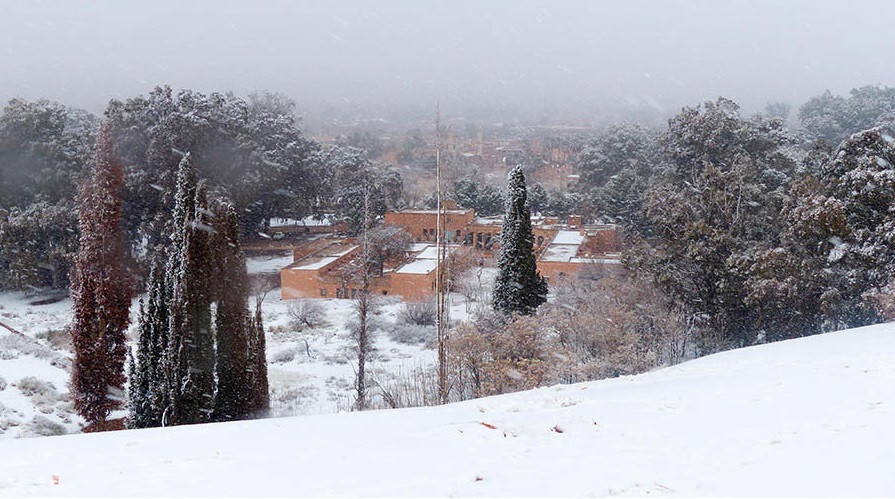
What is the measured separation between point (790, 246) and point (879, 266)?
263cm

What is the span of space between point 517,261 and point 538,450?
12552 millimetres

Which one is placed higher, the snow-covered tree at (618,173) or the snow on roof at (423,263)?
the snow-covered tree at (618,173)

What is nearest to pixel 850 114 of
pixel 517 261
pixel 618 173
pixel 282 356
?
pixel 618 173

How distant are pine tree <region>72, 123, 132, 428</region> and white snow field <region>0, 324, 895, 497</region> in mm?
6933

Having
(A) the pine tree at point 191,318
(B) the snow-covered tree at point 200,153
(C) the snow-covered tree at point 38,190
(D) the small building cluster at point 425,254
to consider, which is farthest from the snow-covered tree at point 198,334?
(C) the snow-covered tree at point 38,190

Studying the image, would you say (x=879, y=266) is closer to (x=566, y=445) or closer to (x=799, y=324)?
(x=799, y=324)

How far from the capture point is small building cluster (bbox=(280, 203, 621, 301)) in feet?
81.0

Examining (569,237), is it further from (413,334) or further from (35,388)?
(35,388)

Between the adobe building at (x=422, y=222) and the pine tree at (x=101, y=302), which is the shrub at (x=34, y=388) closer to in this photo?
the pine tree at (x=101, y=302)

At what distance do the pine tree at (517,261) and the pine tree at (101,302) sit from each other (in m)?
9.51

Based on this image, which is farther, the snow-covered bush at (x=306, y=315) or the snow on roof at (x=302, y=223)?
the snow on roof at (x=302, y=223)

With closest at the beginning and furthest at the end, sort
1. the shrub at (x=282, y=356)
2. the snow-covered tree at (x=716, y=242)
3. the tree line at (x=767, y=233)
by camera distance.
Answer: the tree line at (x=767, y=233)
the snow-covered tree at (x=716, y=242)
the shrub at (x=282, y=356)

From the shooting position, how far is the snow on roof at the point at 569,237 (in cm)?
2980

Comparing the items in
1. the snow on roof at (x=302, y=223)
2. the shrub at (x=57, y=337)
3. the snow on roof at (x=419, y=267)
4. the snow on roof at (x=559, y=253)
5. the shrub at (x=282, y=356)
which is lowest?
the shrub at (x=282, y=356)
